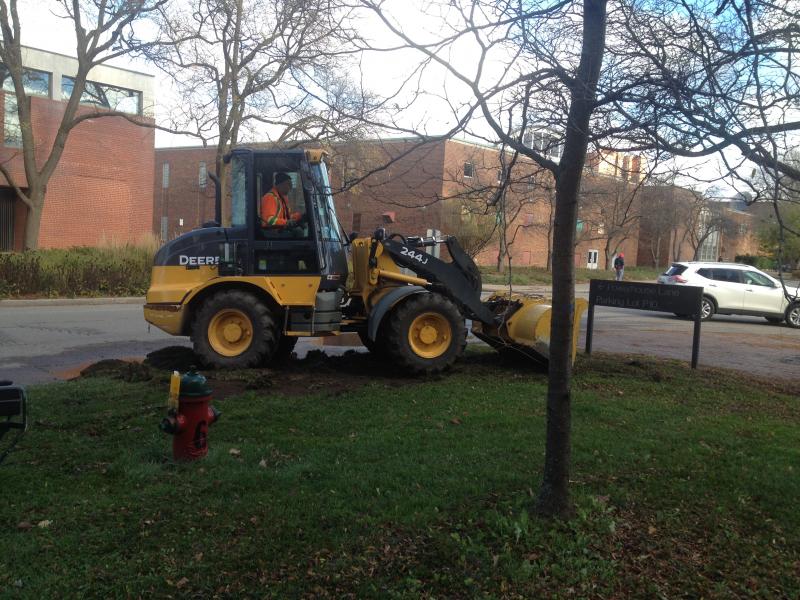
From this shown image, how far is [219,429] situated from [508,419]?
2.54m

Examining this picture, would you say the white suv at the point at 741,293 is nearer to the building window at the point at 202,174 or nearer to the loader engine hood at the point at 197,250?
the loader engine hood at the point at 197,250

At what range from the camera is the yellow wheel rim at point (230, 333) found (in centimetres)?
840

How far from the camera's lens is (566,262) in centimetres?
389

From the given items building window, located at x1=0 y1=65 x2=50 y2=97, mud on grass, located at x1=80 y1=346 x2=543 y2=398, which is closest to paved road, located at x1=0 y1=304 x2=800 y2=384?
mud on grass, located at x1=80 y1=346 x2=543 y2=398

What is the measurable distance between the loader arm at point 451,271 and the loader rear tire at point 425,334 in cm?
36

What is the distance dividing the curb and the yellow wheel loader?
37.8 ft

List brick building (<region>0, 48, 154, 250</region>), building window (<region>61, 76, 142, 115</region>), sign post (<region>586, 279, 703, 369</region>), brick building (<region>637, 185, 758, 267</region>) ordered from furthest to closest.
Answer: brick building (<region>637, 185, 758, 267</region>)
building window (<region>61, 76, 142, 115</region>)
brick building (<region>0, 48, 154, 250</region>)
sign post (<region>586, 279, 703, 369</region>)

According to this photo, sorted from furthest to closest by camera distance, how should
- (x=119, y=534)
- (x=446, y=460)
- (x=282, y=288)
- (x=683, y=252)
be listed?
(x=683, y=252) < (x=282, y=288) < (x=446, y=460) < (x=119, y=534)

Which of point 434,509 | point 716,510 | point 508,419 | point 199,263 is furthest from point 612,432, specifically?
point 199,263

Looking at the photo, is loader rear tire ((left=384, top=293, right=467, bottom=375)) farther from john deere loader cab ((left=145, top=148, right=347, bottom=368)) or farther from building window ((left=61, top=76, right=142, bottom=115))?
building window ((left=61, top=76, right=142, bottom=115))

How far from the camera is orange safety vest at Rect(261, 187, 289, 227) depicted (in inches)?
326

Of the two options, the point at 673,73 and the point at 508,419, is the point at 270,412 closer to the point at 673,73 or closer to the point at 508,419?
the point at 508,419

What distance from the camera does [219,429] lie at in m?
5.73

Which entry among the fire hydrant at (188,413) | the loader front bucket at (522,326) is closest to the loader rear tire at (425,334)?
the loader front bucket at (522,326)
